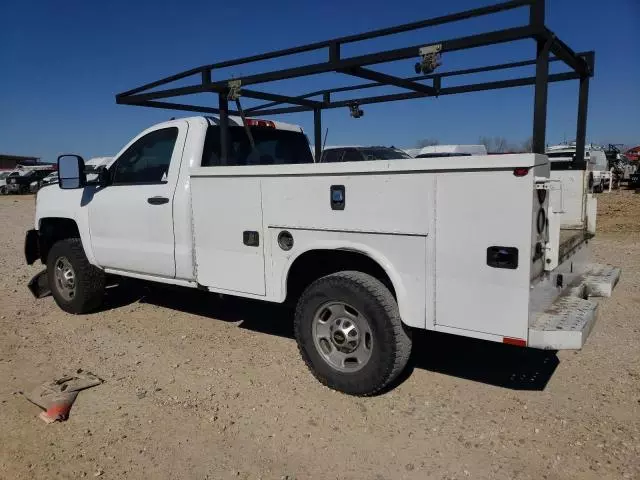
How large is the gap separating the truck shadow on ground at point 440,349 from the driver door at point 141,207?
2.74ft

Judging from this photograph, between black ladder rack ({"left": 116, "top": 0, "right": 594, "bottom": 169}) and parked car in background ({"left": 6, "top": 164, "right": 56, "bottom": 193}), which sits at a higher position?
black ladder rack ({"left": 116, "top": 0, "right": 594, "bottom": 169})

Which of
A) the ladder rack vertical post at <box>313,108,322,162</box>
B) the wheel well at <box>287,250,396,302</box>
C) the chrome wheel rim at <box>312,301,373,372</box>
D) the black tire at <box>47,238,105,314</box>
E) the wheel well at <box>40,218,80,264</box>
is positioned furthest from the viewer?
the ladder rack vertical post at <box>313,108,322,162</box>

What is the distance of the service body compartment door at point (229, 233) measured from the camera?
421 cm

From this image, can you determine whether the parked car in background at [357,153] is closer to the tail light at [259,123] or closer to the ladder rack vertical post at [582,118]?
the tail light at [259,123]

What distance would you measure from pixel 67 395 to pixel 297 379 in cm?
171

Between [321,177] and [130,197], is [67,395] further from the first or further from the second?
[321,177]

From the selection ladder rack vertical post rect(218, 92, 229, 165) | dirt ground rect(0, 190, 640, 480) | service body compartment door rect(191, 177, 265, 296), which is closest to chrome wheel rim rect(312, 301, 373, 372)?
dirt ground rect(0, 190, 640, 480)

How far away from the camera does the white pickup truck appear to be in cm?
309

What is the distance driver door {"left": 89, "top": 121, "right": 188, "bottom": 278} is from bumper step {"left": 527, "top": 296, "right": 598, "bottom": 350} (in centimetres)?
317

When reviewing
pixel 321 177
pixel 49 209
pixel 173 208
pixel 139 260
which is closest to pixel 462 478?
pixel 321 177

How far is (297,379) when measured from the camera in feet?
13.8

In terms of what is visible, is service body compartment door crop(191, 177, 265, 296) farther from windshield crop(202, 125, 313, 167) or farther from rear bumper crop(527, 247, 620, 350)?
rear bumper crop(527, 247, 620, 350)

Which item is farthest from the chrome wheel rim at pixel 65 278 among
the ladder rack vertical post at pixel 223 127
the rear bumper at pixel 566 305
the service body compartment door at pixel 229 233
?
the rear bumper at pixel 566 305

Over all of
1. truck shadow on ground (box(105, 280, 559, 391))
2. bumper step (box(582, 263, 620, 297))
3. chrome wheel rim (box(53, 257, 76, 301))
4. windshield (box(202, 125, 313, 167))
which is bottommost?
truck shadow on ground (box(105, 280, 559, 391))
